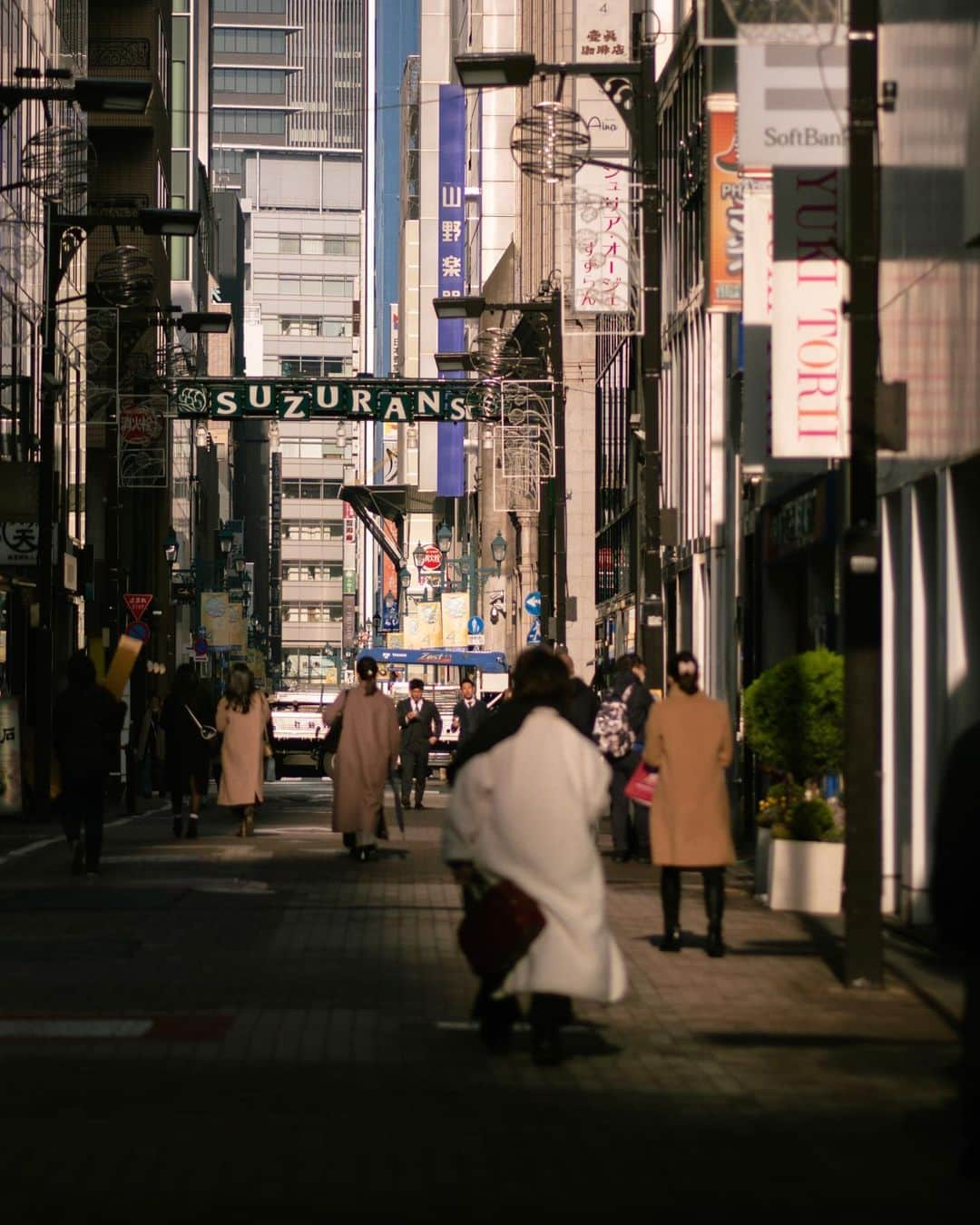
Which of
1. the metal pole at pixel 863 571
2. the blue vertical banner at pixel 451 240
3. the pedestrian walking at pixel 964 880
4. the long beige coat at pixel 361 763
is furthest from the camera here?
the blue vertical banner at pixel 451 240

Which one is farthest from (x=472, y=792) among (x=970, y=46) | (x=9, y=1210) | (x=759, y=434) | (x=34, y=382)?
(x=34, y=382)

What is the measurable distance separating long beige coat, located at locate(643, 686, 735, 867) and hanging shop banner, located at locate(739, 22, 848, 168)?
3.24 metres

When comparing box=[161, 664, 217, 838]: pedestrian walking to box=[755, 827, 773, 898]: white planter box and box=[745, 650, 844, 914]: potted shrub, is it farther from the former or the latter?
box=[745, 650, 844, 914]: potted shrub

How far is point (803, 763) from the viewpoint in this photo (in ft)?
56.7

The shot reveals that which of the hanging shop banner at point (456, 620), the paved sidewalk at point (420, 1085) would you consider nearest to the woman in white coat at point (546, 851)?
the paved sidewalk at point (420, 1085)

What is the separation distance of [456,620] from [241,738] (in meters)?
69.6

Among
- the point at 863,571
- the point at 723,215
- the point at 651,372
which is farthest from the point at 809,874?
the point at 651,372

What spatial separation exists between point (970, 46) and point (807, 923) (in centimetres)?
609

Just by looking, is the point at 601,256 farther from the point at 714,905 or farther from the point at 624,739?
the point at 714,905

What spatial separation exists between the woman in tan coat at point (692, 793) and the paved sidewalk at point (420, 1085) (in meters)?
0.59

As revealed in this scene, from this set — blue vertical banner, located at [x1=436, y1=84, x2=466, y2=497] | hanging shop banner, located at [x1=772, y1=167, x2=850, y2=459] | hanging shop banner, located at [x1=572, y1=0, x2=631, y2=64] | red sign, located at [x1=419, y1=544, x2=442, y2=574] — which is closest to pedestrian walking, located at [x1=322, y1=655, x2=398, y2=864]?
hanging shop banner, located at [x1=772, y1=167, x2=850, y2=459]

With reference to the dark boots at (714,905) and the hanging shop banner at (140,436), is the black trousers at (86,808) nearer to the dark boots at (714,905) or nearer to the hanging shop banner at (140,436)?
the dark boots at (714,905)

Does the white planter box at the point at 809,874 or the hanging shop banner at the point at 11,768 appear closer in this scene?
the white planter box at the point at 809,874

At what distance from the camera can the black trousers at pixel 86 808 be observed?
813 inches
